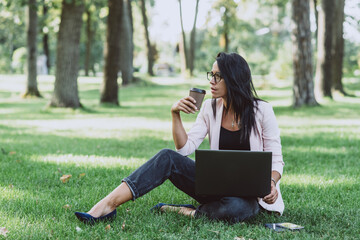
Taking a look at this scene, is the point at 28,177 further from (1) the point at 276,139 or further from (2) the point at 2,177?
(1) the point at 276,139

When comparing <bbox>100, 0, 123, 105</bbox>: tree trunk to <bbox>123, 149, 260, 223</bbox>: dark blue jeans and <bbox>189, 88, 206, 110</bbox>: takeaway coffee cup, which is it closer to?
<bbox>123, 149, 260, 223</bbox>: dark blue jeans

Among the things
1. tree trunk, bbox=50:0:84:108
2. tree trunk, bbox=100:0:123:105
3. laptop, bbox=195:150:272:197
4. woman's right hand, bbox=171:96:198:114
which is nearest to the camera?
laptop, bbox=195:150:272:197

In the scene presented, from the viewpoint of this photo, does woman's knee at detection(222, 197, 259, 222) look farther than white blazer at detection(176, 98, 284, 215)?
No

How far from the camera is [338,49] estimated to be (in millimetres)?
20344

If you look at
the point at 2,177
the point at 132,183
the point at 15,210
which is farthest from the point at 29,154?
the point at 132,183

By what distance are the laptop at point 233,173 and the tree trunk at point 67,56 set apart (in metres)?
11.7

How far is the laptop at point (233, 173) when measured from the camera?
10.9ft

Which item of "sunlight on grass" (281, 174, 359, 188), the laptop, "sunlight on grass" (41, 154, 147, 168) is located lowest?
"sunlight on grass" (281, 174, 359, 188)

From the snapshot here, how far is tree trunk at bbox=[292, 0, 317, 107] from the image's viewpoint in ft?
47.2

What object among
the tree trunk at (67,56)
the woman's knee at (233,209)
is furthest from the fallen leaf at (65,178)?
the tree trunk at (67,56)

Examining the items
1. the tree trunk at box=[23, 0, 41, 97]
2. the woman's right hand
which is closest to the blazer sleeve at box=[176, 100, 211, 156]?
the woman's right hand

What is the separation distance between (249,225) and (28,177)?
9.51 feet

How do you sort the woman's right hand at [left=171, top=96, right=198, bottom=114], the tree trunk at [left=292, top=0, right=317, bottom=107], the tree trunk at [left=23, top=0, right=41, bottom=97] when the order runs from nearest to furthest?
the woman's right hand at [left=171, top=96, right=198, bottom=114] < the tree trunk at [left=292, top=0, right=317, bottom=107] < the tree trunk at [left=23, top=0, right=41, bottom=97]

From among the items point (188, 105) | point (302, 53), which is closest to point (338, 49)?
point (302, 53)
